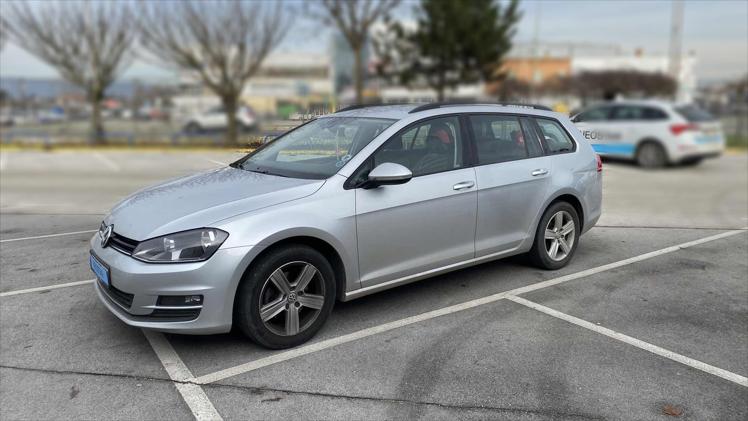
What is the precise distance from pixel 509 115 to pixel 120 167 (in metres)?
12.7

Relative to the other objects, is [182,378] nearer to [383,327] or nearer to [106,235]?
[106,235]

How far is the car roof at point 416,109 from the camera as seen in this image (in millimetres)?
4586

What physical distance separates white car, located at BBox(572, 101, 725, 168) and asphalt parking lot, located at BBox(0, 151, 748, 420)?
7.91 metres

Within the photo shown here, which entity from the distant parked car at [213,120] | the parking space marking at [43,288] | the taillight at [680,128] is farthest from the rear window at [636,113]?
the distant parked car at [213,120]

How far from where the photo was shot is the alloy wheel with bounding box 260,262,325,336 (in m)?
3.64

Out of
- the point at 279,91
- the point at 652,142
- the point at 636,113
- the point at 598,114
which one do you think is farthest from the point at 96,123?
the point at 652,142

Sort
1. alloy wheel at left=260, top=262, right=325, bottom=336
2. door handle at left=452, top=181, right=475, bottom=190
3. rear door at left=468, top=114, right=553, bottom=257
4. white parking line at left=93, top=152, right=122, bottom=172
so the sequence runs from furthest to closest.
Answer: white parking line at left=93, top=152, right=122, bottom=172, rear door at left=468, top=114, right=553, bottom=257, door handle at left=452, top=181, right=475, bottom=190, alloy wheel at left=260, top=262, right=325, bottom=336

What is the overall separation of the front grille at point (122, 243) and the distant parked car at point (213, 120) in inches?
747

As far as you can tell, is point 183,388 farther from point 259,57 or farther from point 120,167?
point 259,57

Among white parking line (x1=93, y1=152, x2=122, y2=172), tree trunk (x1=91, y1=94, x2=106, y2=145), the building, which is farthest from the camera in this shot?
tree trunk (x1=91, y1=94, x2=106, y2=145)

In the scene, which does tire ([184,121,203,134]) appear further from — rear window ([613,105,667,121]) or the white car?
rear window ([613,105,667,121])

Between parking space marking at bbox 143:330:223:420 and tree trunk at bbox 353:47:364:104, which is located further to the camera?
tree trunk at bbox 353:47:364:104

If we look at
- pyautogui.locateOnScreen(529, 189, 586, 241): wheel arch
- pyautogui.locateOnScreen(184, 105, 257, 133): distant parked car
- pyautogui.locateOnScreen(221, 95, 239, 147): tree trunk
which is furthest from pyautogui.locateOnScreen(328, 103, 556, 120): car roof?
pyautogui.locateOnScreen(184, 105, 257, 133): distant parked car

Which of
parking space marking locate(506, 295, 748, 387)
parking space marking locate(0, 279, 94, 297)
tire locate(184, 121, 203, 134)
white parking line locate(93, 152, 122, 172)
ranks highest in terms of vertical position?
tire locate(184, 121, 203, 134)
